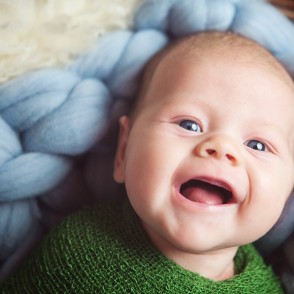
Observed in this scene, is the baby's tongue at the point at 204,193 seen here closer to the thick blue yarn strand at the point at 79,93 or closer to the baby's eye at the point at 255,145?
the baby's eye at the point at 255,145

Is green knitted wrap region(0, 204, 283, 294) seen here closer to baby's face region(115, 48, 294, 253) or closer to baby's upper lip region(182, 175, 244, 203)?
baby's face region(115, 48, 294, 253)

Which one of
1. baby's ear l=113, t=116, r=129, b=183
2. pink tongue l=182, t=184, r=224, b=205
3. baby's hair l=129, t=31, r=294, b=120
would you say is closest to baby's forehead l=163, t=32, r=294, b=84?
baby's hair l=129, t=31, r=294, b=120

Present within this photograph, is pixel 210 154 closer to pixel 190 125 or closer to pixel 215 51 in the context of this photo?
pixel 190 125

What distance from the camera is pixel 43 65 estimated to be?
99cm

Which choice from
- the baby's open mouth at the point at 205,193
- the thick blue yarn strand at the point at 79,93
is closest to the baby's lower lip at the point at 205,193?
the baby's open mouth at the point at 205,193

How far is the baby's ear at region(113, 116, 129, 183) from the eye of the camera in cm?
97

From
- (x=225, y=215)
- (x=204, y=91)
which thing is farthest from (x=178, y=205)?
(x=204, y=91)

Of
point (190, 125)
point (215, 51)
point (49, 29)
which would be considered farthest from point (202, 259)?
point (49, 29)

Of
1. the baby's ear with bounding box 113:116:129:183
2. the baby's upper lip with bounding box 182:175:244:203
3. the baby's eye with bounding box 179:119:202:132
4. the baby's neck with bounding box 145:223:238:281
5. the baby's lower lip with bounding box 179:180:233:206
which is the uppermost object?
the baby's eye with bounding box 179:119:202:132

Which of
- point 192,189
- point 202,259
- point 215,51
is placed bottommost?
point 202,259

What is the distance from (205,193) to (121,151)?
0.69 feet

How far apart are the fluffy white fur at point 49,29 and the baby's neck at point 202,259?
1.23 ft

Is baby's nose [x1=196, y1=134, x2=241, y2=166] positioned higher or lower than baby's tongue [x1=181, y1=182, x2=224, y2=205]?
higher

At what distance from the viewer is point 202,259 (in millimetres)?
901
